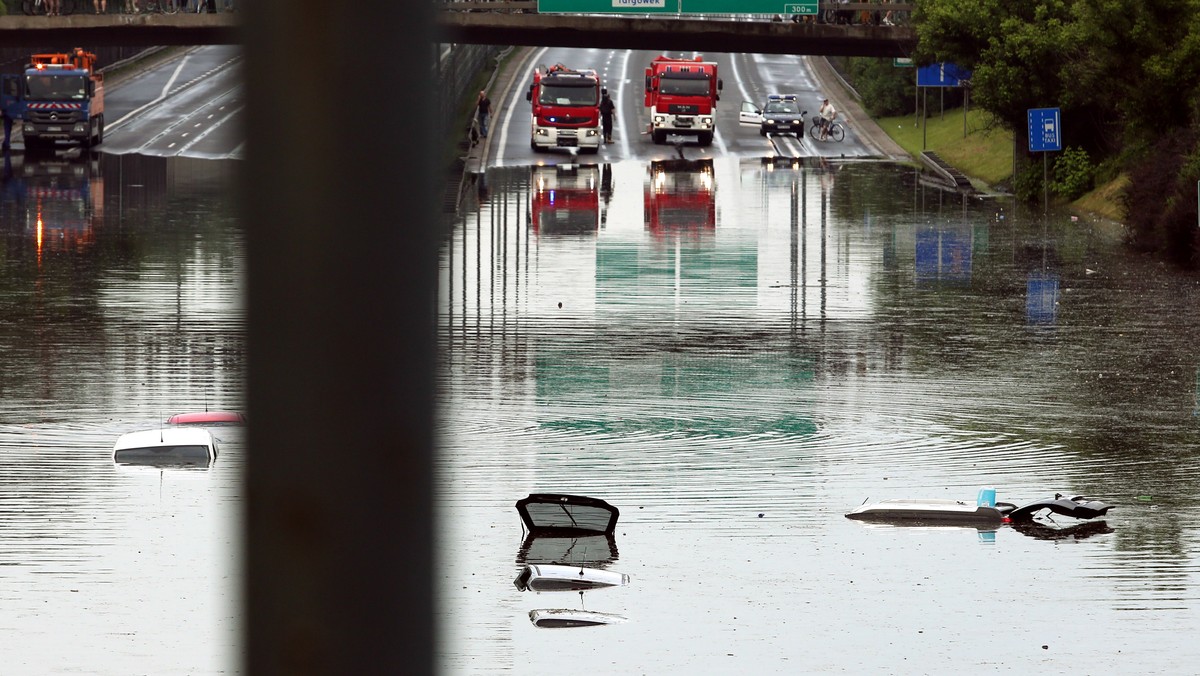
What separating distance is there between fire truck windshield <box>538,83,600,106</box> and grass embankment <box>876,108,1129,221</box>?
1209cm

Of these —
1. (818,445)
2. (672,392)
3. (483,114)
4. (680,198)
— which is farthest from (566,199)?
(818,445)

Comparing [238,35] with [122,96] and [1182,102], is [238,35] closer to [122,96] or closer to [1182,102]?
[1182,102]

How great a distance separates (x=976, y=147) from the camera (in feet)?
193

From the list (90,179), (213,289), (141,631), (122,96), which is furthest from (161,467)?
(122,96)

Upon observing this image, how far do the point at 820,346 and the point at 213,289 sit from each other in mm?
11374

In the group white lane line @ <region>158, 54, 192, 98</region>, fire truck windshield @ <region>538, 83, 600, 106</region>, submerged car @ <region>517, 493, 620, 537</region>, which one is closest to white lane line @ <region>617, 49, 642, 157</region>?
fire truck windshield @ <region>538, 83, 600, 106</region>

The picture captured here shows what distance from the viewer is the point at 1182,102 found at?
41406 millimetres

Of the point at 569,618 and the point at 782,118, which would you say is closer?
the point at 569,618

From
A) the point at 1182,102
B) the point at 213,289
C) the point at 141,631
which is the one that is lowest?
the point at 141,631

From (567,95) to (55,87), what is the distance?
18152 millimetres

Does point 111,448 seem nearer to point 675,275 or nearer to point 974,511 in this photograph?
point 974,511

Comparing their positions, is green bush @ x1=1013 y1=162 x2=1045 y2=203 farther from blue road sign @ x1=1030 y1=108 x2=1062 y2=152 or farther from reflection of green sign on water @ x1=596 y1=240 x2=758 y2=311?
reflection of green sign on water @ x1=596 y1=240 x2=758 y2=311

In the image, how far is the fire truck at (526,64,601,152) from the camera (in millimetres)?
61062

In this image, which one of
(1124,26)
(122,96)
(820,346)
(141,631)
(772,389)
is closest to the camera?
(141,631)
